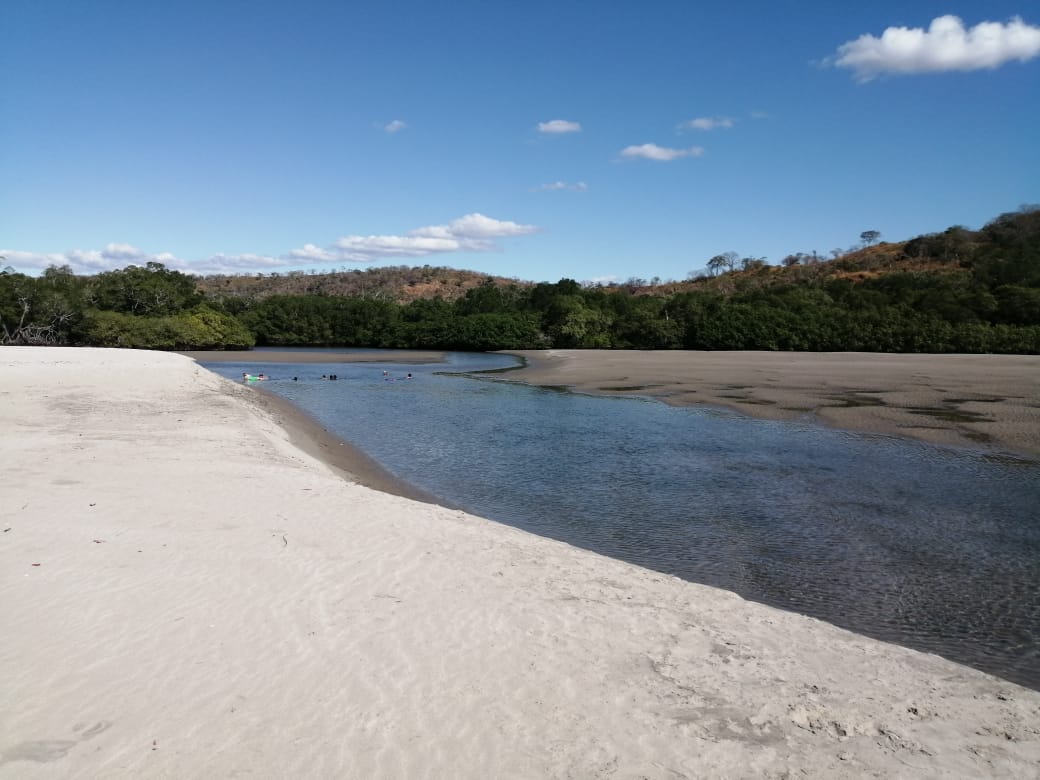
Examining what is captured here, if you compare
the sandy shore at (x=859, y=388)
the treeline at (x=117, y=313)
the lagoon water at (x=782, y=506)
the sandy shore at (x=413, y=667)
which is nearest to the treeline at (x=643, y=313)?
the treeline at (x=117, y=313)

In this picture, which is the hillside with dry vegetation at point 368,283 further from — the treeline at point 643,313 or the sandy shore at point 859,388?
the sandy shore at point 859,388

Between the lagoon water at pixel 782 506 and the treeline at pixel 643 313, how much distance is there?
135 feet

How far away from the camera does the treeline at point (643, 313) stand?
182ft

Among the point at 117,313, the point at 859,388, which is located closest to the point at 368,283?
the point at 117,313

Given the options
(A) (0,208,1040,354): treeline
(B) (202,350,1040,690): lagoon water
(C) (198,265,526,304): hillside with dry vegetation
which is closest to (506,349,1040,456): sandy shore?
(B) (202,350,1040,690): lagoon water

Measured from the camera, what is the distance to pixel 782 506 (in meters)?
11.8

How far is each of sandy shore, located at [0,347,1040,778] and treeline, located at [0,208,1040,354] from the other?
5258 centimetres

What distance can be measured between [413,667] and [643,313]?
73.1 m

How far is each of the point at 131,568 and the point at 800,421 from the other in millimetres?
19418

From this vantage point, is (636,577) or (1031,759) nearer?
(1031,759)

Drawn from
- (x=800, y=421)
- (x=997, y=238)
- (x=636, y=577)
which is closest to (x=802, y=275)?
(x=997, y=238)

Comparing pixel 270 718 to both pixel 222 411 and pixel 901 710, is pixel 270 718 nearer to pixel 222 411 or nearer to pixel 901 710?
pixel 901 710

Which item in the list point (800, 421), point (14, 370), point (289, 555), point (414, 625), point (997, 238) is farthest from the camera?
point (997, 238)

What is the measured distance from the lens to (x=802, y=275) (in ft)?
327
